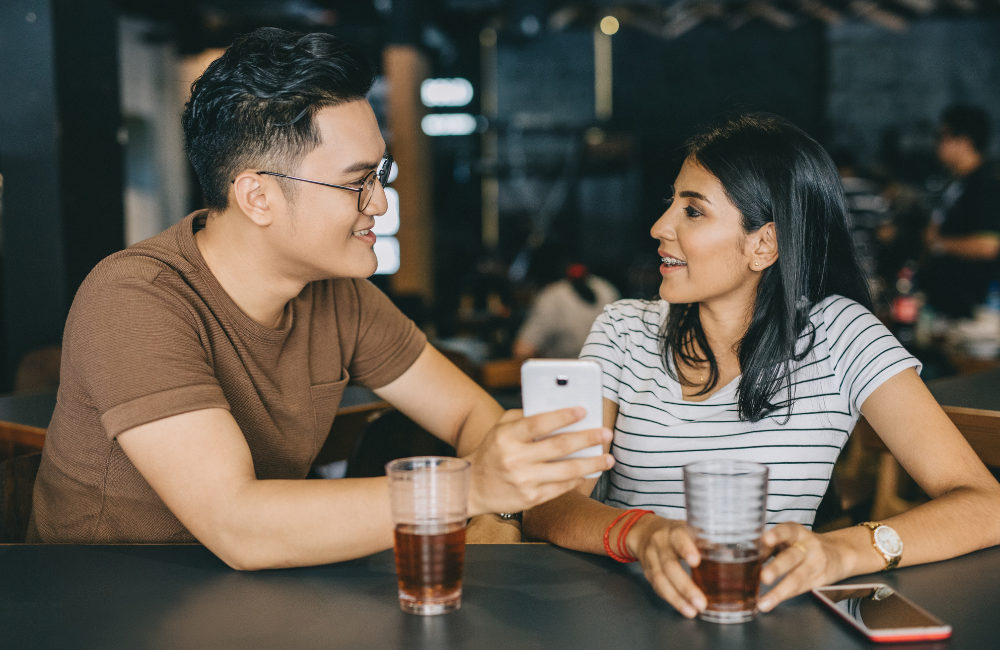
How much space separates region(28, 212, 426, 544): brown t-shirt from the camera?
3.78 feet

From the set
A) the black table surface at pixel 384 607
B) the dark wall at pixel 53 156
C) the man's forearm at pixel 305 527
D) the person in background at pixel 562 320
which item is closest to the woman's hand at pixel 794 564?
the black table surface at pixel 384 607

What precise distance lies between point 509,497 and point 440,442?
927mm

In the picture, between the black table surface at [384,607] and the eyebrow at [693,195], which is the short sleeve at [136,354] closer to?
the black table surface at [384,607]

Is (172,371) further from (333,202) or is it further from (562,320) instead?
(562,320)

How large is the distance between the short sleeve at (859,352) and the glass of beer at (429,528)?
0.90 m

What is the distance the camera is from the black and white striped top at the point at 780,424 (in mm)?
1510

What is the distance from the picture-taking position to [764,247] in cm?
163

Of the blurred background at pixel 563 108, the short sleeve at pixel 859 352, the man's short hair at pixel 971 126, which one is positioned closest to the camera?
the short sleeve at pixel 859 352

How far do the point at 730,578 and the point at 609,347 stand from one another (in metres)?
0.82

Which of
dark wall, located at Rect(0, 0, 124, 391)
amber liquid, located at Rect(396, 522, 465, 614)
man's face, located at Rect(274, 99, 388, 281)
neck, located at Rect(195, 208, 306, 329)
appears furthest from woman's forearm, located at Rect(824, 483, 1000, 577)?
dark wall, located at Rect(0, 0, 124, 391)

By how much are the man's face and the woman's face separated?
2.06ft

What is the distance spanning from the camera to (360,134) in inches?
53.5

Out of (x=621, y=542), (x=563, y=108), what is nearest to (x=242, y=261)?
(x=621, y=542)

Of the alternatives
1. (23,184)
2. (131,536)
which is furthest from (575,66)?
(131,536)
